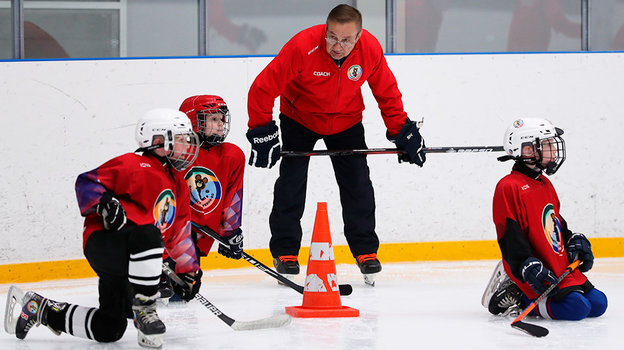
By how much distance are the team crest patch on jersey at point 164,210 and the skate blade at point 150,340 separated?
0.37m

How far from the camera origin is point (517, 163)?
318 centimetres

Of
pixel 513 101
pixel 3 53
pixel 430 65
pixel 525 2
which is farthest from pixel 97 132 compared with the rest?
pixel 525 2

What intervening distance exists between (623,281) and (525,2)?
2.14 metres

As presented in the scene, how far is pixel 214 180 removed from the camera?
3.73 metres

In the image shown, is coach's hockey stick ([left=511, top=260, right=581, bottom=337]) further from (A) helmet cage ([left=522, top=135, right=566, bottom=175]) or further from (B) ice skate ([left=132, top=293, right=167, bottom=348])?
(B) ice skate ([left=132, top=293, right=167, bottom=348])

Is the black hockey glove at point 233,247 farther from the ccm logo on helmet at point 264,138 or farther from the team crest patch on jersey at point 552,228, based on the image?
the team crest patch on jersey at point 552,228

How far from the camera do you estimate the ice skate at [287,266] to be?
4100mm

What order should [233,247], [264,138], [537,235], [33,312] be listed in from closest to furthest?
[33,312] < [537,235] < [233,247] < [264,138]

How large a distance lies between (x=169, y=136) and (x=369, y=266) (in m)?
1.56

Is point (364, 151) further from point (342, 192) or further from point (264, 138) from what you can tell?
point (264, 138)

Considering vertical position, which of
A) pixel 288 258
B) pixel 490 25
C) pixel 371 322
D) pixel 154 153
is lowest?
pixel 371 322

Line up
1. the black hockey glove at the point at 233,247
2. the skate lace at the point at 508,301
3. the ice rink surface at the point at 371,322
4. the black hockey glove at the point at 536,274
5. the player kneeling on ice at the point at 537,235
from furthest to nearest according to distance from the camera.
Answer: the black hockey glove at the point at 233,247 → the skate lace at the point at 508,301 → the player kneeling on ice at the point at 537,235 → the black hockey glove at the point at 536,274 → the ice rink surface at the point at 371,322

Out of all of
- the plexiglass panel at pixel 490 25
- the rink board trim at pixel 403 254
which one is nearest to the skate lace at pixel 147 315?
the rink board trim at pixel 403 254

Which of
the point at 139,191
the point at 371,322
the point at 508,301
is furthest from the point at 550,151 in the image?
the point at 139,191
